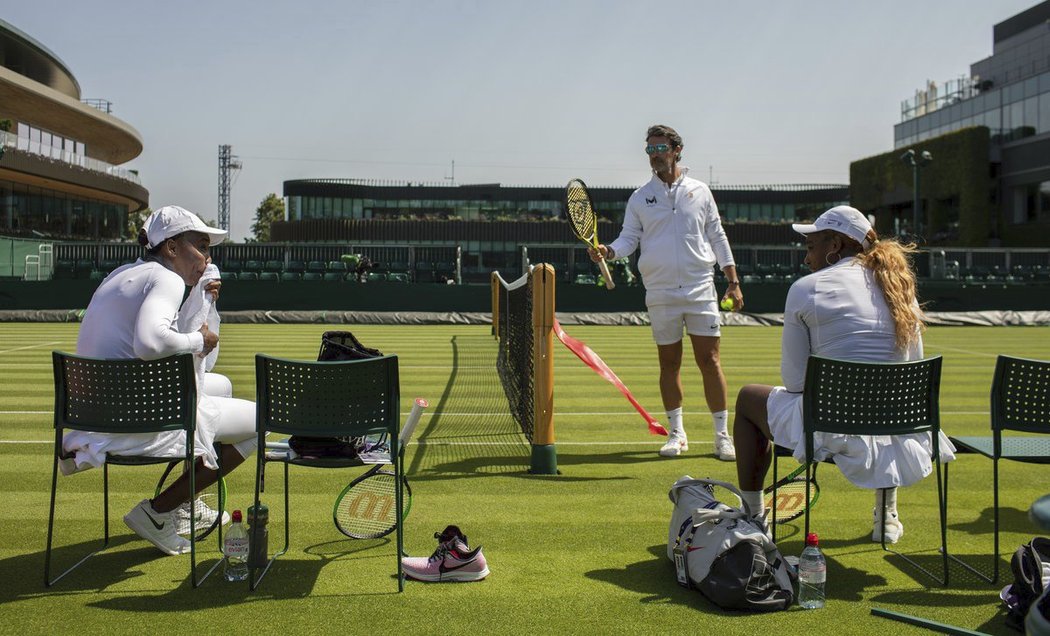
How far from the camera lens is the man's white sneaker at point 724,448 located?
7.06 metres

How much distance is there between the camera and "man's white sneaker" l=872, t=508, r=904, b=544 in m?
4.94

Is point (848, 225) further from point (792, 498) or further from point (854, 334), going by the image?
point (792, 498)

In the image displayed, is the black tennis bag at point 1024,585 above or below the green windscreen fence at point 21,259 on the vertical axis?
below

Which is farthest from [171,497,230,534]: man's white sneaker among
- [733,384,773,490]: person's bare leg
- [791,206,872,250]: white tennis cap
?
[791,206,872,250]: white tennis cap

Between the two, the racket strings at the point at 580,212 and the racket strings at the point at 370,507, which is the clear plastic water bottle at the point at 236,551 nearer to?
the racket strings at the point at 370,507

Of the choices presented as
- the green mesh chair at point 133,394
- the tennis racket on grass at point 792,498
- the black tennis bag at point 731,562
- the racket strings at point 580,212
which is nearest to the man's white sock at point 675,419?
the racket strings at point 580,212

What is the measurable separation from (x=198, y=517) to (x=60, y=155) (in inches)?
2081

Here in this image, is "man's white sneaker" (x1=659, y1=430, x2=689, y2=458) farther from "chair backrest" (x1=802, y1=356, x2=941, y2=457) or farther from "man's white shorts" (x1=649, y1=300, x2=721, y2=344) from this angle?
"chair backrest" (x1=802, y1=356, x2=941, y2=457)

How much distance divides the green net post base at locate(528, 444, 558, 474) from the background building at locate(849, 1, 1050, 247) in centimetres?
4588

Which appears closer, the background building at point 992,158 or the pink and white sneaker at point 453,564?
the pink and white sneaker at point 453,564

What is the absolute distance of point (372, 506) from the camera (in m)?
5.16

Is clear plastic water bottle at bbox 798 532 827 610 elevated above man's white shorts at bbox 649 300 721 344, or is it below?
below

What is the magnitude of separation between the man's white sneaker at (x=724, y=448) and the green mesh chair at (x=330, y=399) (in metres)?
3.44

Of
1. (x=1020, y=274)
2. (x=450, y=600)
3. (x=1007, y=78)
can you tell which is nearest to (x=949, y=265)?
(x=1020, y=274)
